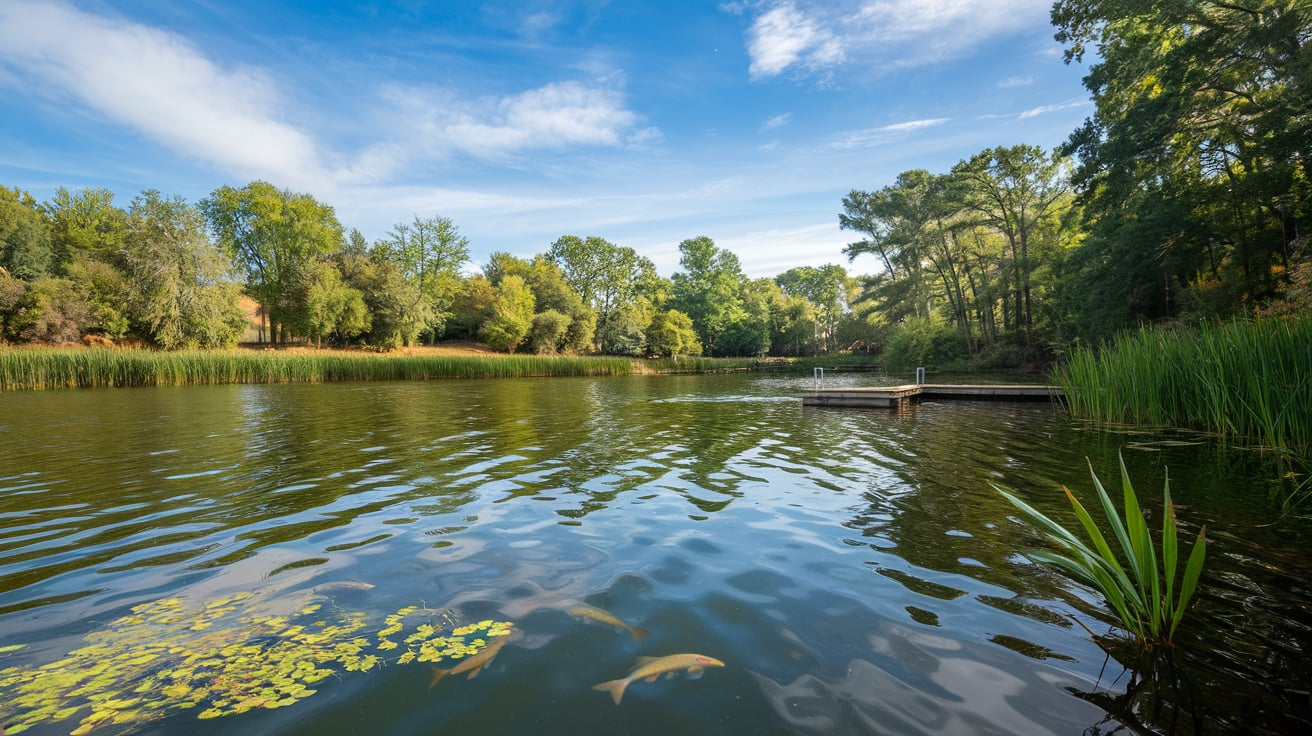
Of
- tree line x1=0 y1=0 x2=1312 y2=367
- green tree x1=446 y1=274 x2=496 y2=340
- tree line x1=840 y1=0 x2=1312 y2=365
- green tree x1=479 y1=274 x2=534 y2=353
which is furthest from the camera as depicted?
green tree x1=446 y1=274 x2=496 y2=340

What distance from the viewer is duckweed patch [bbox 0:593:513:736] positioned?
2186 mm

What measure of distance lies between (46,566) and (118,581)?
2.66 ft

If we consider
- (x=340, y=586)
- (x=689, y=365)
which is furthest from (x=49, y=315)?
(x=340, y=586)

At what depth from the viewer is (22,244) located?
124 feet

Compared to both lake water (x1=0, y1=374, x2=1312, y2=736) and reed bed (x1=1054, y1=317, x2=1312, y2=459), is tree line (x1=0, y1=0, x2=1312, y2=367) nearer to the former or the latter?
reed bed (x1=1054, y1=317, x2=1312, y2=459)

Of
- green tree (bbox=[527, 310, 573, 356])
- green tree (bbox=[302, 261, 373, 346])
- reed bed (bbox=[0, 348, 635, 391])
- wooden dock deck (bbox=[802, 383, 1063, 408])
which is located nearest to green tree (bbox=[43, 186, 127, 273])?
green tree (bbox=[302, 261, 373, 346])

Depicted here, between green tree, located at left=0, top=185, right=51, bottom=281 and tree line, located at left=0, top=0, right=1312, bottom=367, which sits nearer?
tree line, located at left=0, top=0, right=1312, bottom=367

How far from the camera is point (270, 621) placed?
2982 mm

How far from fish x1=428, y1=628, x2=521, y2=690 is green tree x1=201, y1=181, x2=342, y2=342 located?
1957 inches

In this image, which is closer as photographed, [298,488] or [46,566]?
[46,566]

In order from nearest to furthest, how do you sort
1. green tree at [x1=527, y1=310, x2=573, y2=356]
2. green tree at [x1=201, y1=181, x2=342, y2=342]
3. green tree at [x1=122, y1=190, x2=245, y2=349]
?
green tree at [x1=122, y1=190, x2=245, y2=349] → green tree at [x1=201, y1=181, x2=342, y2=342] → green tree at [x1=527, y1=310, x2=573, y2=356]

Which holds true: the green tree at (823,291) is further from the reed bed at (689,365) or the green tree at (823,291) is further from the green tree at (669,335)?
the reed bed at (689,365)

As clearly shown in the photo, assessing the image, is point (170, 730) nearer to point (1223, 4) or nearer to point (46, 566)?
Answer: point (46, 566)

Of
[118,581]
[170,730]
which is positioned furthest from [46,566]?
[170,730]
